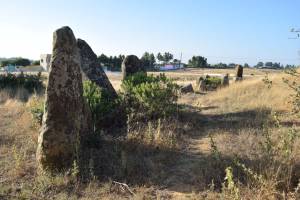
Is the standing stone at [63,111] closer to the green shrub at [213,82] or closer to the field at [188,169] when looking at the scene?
the field at [188,169]

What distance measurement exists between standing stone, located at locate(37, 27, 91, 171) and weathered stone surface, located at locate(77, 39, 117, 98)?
3.70 meters

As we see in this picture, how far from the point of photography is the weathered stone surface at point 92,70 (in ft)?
36.8

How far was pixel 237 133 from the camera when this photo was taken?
819 centimetres

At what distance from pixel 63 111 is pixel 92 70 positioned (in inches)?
196

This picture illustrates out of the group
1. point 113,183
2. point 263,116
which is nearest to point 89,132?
point 113,183

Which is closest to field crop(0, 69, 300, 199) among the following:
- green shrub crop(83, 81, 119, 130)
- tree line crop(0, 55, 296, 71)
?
green shrub crop(83, 81, 119, 130)

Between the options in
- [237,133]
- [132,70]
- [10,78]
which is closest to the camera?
[237,133]

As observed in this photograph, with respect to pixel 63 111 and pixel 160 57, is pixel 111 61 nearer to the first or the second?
pixel 160 57

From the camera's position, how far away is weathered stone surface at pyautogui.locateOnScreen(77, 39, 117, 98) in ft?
36.8

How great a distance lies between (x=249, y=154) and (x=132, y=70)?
8.35 meters

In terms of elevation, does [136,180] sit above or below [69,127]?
below

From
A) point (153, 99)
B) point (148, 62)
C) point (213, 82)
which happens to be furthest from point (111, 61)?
point (153, 99)

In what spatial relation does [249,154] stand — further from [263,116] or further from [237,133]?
[263,116]

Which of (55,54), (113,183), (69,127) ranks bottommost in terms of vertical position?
(113,183)
